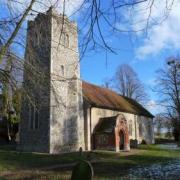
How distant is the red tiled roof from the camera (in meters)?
40.8

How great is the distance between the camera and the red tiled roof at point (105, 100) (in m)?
40.8

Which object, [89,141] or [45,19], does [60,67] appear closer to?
[89,141]

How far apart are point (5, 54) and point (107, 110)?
31.9 m

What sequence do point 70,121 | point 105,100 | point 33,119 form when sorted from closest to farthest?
1. point 33,119
2. point 70,121
3. point 105,100

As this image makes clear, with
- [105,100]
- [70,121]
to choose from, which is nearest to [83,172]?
[70,121]

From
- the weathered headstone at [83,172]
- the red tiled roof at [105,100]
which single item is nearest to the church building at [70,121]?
the red tiled roof at [105,100]

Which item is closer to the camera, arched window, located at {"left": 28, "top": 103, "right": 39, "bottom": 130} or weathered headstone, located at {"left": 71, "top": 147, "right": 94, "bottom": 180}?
weathered headstone, located at {"left": 71, "top": 147, "right": 94, "bottom": 180}

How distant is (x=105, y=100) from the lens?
146ft

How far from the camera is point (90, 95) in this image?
4169 centimetres

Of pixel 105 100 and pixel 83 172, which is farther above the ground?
pixel 105 100

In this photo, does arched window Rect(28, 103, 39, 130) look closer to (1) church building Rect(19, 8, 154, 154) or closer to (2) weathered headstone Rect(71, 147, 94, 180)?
(1) church building Rect(19, 8, 154, 154)

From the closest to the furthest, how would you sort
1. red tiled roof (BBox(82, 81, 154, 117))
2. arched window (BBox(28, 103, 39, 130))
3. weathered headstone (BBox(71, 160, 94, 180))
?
1. weathered headstone (BBox(71, 160, 94, 180))
2. arched window (BBox(28, 103, 39, 130))
3. red tiled roof (BBox(82, 81, 154, 117))

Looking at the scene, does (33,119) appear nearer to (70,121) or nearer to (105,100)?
(70,121)

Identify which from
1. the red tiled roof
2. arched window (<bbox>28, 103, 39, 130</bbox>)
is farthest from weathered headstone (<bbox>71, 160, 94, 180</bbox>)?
the red tiled roof
